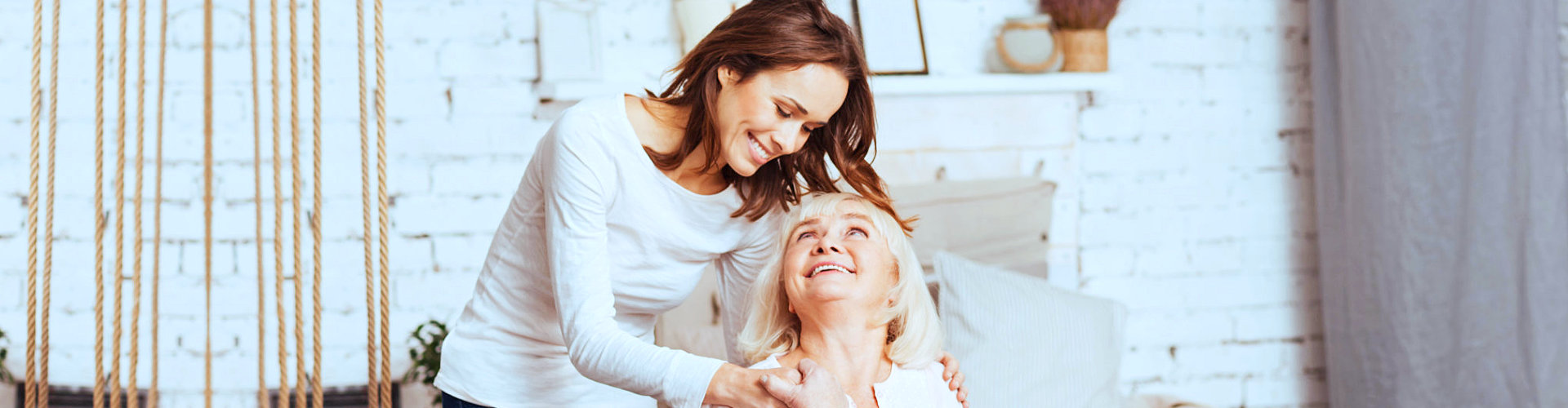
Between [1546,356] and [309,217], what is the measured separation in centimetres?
247

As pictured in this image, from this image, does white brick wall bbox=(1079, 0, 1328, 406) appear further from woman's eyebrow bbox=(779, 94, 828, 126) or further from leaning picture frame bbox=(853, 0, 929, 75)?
woman's eyebrow bbox=(779, 94, 828, 126)

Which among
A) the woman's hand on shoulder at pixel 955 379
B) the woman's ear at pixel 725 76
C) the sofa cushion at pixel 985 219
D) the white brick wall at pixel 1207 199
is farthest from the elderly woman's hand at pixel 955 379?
the white brick wall at pixel 1207 199

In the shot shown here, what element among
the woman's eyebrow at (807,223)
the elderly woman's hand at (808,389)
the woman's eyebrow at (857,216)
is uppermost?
the woman's eyebrow at (857,216)

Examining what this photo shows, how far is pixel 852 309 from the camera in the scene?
134 cm

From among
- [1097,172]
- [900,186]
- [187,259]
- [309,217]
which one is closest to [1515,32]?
[1097,172]

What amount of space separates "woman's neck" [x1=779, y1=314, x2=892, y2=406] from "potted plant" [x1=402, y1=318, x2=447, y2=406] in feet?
3.31

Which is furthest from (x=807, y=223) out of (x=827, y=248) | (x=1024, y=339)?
(x=1024, y=339)

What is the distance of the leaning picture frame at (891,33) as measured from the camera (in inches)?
92.7

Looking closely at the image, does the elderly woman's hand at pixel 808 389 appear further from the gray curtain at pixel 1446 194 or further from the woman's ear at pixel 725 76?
the gray curtain at pixel 1446 194

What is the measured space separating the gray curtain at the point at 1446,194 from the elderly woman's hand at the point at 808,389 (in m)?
1.69

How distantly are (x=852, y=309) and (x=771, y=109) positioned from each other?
304 millimetres

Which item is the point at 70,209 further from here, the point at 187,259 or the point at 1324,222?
the point at 1324,222

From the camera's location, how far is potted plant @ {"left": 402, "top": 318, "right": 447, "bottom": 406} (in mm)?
2178

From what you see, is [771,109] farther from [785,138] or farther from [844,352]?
[844,352]
